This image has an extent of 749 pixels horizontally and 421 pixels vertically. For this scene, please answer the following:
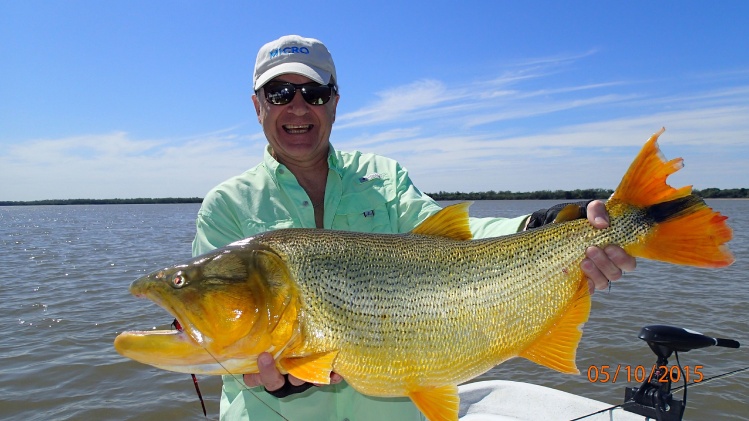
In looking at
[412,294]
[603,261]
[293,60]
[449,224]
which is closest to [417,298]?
[412,294]

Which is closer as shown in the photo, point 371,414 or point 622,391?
point 371,414

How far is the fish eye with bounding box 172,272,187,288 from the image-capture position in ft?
8.98

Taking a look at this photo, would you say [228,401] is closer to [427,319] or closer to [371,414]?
[371,414]

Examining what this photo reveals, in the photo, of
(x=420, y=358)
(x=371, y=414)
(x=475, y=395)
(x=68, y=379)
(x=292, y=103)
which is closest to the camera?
(x=420, y=358)

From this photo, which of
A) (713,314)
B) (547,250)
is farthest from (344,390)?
(713,314)

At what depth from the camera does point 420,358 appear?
2895 millimetres

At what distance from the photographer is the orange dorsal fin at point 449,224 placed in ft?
10.6

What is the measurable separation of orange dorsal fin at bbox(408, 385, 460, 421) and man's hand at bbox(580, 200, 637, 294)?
110 centimetres

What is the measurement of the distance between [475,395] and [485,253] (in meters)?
3.81

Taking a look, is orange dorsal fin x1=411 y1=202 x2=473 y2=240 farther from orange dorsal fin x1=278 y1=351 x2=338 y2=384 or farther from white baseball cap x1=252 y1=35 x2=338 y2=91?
white baseball cap x1=252 y1=35 x2=338 y2=91

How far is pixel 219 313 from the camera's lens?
2.70 metres

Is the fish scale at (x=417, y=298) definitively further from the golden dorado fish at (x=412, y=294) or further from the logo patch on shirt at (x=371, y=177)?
the logo patch on shirt at (x=371, y=177)

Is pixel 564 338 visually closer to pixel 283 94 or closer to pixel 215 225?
pixel 215 225

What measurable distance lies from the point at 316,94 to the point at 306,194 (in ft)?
2.56
